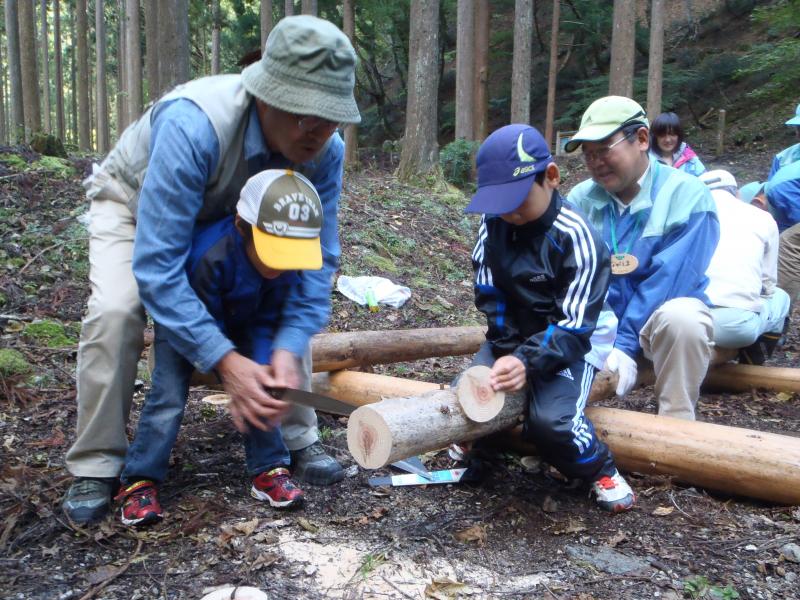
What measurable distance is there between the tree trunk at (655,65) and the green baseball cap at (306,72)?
14.7 metres

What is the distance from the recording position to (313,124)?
2.41 metres

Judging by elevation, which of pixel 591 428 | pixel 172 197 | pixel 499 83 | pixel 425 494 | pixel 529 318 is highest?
pixel 499 83

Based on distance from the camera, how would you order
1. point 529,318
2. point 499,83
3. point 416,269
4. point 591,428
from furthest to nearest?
point 499,83 < point 416,269 < point 529,318 < point 591,428

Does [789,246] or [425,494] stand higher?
[789,246]

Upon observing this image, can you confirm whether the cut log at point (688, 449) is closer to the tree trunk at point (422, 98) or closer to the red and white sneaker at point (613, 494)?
the red and white sneaker at point (613, 494)

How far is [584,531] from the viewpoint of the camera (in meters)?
2.74

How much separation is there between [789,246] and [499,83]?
24.1 meters

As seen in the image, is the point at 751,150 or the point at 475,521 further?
the point at 751,150

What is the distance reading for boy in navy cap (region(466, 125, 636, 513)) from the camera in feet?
9.30

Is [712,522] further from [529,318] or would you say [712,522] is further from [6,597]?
[6,597]

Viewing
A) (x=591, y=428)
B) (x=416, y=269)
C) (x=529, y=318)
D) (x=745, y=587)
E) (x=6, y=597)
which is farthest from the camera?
(x=416, y=269)

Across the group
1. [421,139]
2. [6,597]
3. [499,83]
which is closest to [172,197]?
[6,597]

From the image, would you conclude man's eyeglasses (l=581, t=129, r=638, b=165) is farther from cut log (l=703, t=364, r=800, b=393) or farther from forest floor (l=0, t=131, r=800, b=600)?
cut log (l=703, t=364, r=800, b=393)

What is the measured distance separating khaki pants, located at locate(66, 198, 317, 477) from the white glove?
97.0 inches
